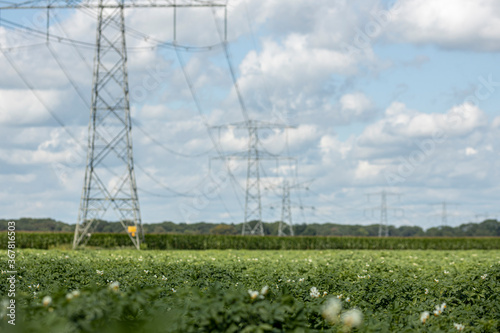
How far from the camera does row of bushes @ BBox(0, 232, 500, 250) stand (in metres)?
36.2

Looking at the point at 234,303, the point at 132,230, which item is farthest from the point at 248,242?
the point at 234,303

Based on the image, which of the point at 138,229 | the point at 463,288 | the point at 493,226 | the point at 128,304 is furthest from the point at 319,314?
the point at 493,226

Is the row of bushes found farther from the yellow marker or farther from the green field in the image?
the green field

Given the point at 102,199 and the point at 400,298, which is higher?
the point at 102,199

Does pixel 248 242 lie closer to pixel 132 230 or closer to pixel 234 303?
pixel 132 230

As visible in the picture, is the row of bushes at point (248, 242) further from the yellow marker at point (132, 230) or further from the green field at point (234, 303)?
the green field at point (234, 303)

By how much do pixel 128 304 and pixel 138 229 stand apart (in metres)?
28.2

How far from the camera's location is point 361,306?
27.0ft

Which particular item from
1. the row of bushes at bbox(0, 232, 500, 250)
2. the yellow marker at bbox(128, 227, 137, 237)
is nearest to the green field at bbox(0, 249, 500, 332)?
the yellow marker at bbox(128, 227, 137, 237)

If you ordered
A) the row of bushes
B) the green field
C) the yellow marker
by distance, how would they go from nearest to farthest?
1. the green field
2. the yellow marker
3. the row of bushes

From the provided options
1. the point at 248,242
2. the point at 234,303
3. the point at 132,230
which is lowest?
the point at 248,242

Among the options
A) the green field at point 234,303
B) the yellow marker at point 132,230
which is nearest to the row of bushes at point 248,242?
the yellow marker at point 132,230

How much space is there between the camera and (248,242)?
41.8 metres

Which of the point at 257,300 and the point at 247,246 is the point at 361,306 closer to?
the point at 257,300
